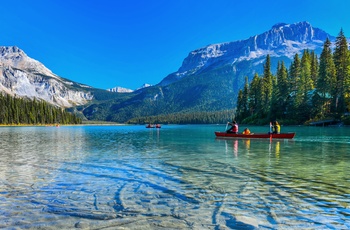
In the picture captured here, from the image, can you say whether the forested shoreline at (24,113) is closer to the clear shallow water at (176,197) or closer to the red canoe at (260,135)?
the red canoe at (260,135)

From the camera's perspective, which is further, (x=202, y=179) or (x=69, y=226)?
(x=202, y=179)

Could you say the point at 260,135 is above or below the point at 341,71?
below

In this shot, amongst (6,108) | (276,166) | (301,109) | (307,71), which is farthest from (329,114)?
(6,108)

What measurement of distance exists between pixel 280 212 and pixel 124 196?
20.6ft

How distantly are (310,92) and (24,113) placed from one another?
152932 mm

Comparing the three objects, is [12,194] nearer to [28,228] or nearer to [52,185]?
[52,185]

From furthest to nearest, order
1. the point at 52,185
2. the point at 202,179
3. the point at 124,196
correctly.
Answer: the point at 202,179 < the point at 52,185 < the point at 124,196

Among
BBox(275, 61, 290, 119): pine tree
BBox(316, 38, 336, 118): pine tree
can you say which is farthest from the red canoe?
BBox(275, 61, 290, 119): pine tree

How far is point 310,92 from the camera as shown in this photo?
318 ft

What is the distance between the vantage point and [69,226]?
8500 mm

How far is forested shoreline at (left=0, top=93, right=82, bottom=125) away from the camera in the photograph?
513 feet

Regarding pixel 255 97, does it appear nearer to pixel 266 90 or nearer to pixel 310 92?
pixel 266 90

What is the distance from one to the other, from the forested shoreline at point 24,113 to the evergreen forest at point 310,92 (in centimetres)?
12892

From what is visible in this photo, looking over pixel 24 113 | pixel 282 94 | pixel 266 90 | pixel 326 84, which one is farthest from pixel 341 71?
pixel 24 113
